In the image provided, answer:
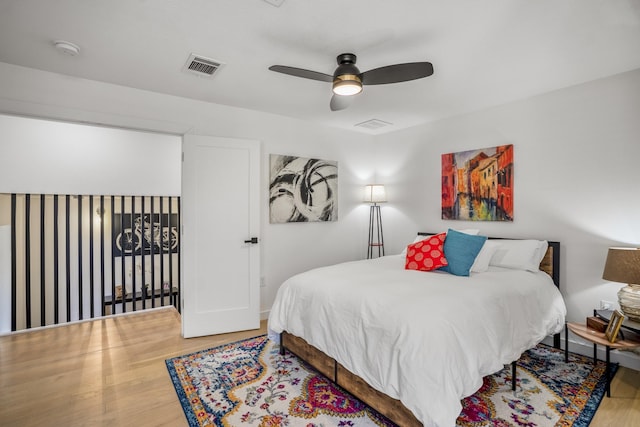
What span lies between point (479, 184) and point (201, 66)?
3.12m

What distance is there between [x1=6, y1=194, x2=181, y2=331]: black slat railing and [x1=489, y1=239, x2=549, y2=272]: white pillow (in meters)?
3.67

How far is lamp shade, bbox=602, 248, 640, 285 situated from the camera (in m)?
2.19

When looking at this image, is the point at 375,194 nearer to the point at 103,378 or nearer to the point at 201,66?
the point at 201,66

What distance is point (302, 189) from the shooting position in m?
4.14

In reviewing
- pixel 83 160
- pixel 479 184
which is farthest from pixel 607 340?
pixel 83 160

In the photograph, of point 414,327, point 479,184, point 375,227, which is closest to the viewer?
point 414,327

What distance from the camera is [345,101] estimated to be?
2.54 m

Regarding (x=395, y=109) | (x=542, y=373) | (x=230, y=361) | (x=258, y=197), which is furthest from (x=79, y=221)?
→ (x=542, y=373)

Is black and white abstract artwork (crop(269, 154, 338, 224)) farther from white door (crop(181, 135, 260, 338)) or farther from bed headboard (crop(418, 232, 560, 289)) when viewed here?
bed headboard (crop(418, 232, 560, 289))

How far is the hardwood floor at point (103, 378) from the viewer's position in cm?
199

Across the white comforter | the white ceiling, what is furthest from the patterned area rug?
the white ceiling

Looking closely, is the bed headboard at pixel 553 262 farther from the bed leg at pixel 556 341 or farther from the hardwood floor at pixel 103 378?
the hardwood floor at pixel 103 378

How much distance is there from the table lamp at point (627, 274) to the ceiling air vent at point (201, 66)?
335 cm

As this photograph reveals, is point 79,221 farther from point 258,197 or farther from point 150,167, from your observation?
point 258,197
